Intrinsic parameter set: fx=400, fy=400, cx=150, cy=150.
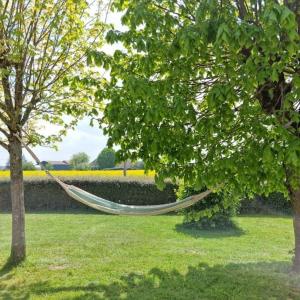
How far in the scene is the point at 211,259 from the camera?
21.1 feet

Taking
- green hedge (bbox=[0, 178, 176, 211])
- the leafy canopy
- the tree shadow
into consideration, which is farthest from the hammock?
green hedge (bbox=[0, 178, 176, 211])

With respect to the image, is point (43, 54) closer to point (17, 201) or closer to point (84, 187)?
point (17, 201)

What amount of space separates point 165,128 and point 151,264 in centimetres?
303

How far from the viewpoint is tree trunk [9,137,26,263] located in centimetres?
626

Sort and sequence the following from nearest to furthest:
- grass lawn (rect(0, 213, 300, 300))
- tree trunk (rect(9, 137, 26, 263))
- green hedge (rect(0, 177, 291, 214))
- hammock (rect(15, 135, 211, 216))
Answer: hammock (rect(15, 135, 211, 216))
grass lawn (rect(0, 213, 300, 300))
tree trunk (rect(9, 137, 26, 263))
green hedge (rect(0, 177, 291, 214))

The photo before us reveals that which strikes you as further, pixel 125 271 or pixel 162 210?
pixel 125 271

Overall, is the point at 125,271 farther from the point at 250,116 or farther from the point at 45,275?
the point at 250,116

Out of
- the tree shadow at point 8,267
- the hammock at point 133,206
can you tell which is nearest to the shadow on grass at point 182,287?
the tree shadow at point 8,267

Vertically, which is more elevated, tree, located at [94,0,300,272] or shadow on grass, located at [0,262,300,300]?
tree, located at [94,0,300,272]

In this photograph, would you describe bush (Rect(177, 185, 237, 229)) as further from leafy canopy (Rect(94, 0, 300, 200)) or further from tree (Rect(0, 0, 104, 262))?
leafy canopy (Rect(94, 0, 300, 200))

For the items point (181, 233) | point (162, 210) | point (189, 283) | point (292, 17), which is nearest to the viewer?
point (292, 17)

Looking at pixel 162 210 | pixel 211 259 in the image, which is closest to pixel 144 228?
pixel 211 259

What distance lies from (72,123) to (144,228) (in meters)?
3.84

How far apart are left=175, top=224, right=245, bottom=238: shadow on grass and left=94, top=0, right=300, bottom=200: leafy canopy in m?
4.90
